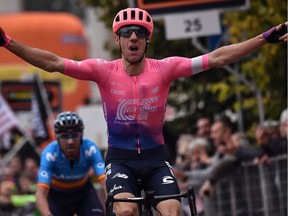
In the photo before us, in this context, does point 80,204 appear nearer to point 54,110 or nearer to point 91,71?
point 91,71

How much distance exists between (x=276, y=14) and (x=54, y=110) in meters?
11.6

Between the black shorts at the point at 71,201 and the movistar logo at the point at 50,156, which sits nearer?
the movistar logo at the point at 50,156

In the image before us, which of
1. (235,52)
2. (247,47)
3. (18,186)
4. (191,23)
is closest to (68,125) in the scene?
(235,52)

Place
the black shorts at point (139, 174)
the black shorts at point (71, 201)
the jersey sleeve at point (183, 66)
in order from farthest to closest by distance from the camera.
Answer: the black shorts at point (71, 201), the jersey sleeve at point (183, 66), the black shorts at point (139, 174)

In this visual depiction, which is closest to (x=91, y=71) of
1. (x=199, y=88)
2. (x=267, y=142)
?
(x=267, y=142)

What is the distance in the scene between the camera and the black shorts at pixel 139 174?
1023cm

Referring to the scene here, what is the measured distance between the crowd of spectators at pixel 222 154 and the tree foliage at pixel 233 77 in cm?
103

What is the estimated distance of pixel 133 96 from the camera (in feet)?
34.6

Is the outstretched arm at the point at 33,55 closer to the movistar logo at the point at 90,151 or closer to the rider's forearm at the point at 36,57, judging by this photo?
the rider's forearm at the point at 36,57

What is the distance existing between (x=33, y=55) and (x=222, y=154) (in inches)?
239

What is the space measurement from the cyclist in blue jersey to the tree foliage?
13.6ft

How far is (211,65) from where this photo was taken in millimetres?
10578

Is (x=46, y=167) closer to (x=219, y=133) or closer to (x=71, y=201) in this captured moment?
(x=71, y=201)

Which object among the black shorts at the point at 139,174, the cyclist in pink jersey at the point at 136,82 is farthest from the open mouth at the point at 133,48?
the black shorts at the point at 139,174
